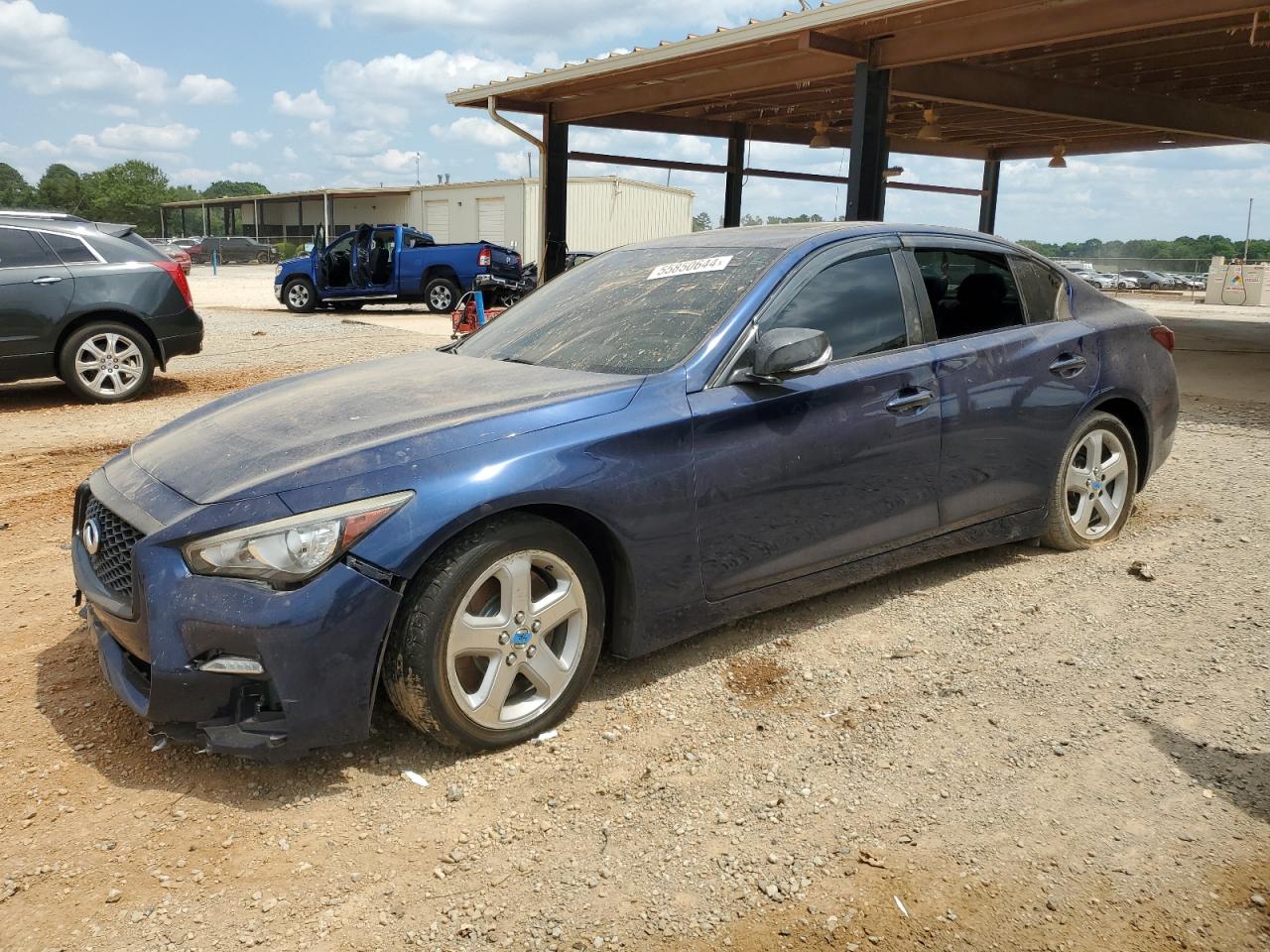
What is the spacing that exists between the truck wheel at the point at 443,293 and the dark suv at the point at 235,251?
122 ft

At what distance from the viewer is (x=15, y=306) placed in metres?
8.67

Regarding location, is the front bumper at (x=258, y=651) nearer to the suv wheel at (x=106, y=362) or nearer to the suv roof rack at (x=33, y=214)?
the suv wheel at (x=106, y=362)

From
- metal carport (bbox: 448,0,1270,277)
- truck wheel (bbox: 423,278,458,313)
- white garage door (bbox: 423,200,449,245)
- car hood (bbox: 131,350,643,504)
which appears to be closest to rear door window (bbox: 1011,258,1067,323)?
car hood (bbox: 131,350,643,504)

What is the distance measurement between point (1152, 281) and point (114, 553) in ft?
173

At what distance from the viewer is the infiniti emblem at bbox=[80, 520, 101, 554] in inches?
126

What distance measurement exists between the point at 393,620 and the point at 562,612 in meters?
0.53

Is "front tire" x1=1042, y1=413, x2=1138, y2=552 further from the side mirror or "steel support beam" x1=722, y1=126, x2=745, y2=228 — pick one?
"steel support beam" x1=722, y1=126, x2=745, y2=228

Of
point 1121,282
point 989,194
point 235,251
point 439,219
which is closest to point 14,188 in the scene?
point 235,251

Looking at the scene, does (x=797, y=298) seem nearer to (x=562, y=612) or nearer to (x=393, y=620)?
(x=562, y=612)

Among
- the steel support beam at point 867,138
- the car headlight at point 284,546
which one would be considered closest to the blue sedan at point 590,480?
the car headlight at point 284,546

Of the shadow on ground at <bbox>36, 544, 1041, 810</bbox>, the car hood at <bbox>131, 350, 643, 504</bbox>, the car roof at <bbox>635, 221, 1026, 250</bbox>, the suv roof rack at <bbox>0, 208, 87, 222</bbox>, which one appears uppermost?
the suv roof rack at <bbox>0, 208, 87, 222</bbox>

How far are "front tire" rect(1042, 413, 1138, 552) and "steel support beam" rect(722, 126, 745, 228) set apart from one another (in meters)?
13.4

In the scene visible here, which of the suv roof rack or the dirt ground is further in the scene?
the suv roof rack

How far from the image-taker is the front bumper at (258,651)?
271 cm
